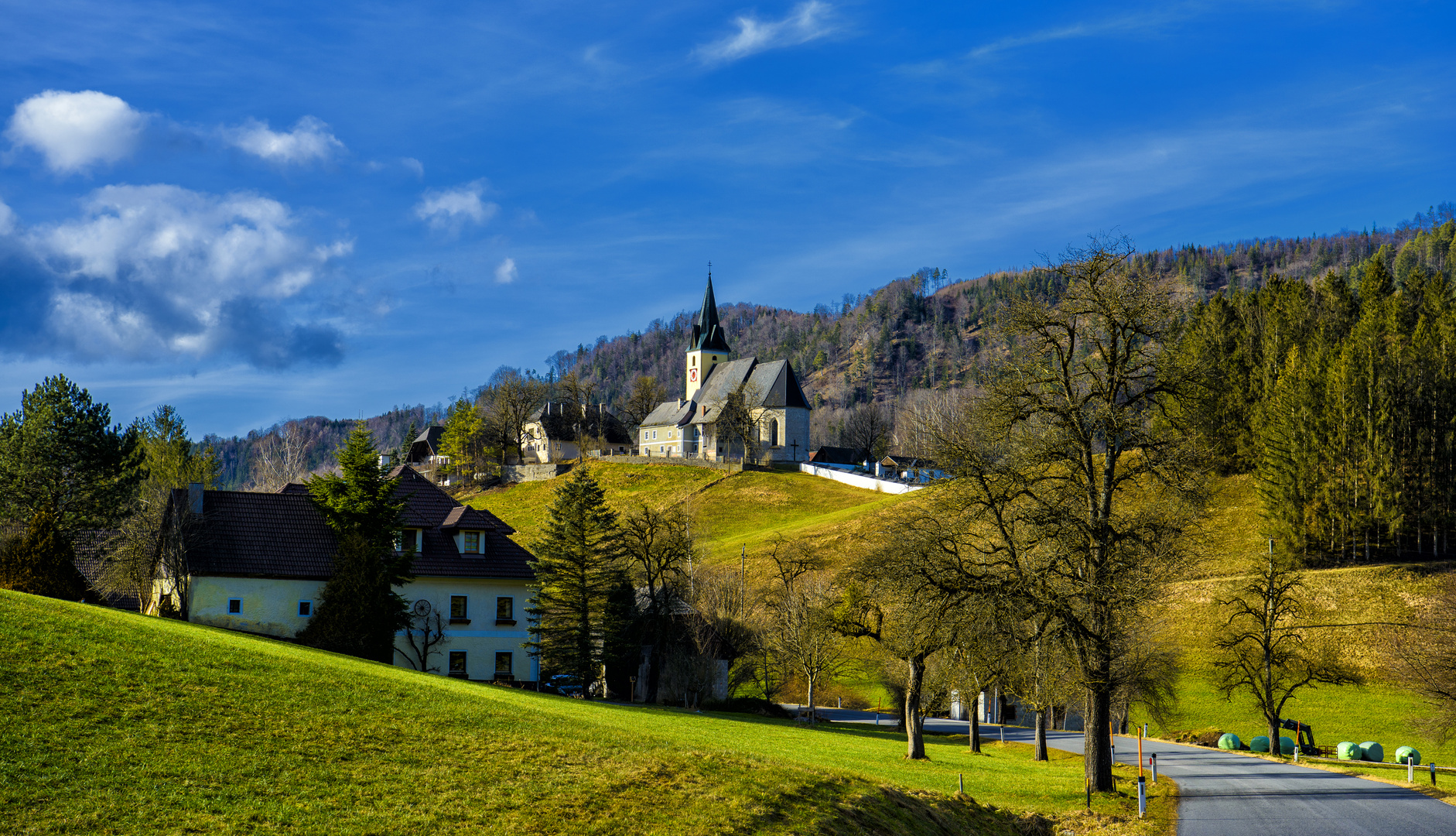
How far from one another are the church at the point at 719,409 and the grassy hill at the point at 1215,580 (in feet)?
60.2

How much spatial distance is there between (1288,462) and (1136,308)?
172 feet

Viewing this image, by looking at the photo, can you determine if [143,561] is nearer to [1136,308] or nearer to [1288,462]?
[1136,308]

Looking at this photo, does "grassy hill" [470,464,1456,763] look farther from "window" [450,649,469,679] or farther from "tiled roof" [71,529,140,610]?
"tiled roof" [71,529,140,610]

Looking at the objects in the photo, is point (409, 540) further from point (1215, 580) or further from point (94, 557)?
point (1215, 580)

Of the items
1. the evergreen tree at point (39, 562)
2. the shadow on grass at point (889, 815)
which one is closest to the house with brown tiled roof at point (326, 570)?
the evergreen tree at point (39, 562)

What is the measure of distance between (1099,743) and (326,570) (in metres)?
31.4

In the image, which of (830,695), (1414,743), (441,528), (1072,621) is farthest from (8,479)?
(1414,743)

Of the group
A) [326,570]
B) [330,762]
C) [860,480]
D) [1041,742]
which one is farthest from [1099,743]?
[860,480]

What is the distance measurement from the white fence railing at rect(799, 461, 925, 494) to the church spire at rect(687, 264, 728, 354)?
40233mm

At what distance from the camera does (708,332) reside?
150 m

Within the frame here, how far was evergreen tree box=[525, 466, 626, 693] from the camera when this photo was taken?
137 ft

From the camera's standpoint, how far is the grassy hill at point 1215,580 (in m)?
48.7

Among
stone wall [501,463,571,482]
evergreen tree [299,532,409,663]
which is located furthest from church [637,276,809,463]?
evergreen tree [299,532,409,663]

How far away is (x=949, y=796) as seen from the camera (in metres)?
19.6
